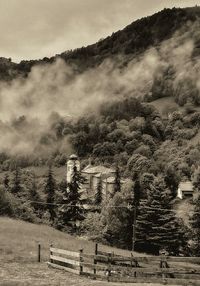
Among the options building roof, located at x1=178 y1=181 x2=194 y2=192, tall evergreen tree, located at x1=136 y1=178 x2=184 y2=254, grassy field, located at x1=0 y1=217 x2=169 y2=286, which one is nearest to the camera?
grassy field, located at x1=0 y1=217 x2=169 y2=286

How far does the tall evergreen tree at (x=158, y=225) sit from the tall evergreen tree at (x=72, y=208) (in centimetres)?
1094

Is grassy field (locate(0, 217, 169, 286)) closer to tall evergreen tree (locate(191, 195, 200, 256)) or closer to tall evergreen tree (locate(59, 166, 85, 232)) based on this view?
Result: tall evergreen tree (locate(191, 195, 200, 256))

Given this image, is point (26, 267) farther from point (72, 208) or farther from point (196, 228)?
point (72, 208)

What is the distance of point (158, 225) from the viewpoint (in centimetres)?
7606

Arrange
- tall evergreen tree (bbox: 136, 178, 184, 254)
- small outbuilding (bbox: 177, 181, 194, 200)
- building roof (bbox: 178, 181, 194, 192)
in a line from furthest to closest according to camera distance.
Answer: building roof (bbox: 178, 181, 194, 192)
small outbuilding (bbox: 177, 181, 194, 200)
tall evergreen tree (bbox: 136, 178, 184, 254)

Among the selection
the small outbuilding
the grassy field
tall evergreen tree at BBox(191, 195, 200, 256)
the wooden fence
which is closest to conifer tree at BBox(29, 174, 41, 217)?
tall evergreen tree at BBox(191, 195, 200, 256)

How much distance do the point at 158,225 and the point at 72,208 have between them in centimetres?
1548

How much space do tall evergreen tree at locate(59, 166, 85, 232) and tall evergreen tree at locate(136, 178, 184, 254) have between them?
35.9 ft

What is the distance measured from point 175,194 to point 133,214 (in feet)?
225

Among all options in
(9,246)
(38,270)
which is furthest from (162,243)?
(38,270)

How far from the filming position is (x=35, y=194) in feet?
364

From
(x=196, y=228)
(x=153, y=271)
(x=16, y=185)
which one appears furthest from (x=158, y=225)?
(x=153, y=271)

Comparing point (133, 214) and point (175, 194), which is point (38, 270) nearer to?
point (133, 214)

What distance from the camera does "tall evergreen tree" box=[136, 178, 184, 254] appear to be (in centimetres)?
7425
